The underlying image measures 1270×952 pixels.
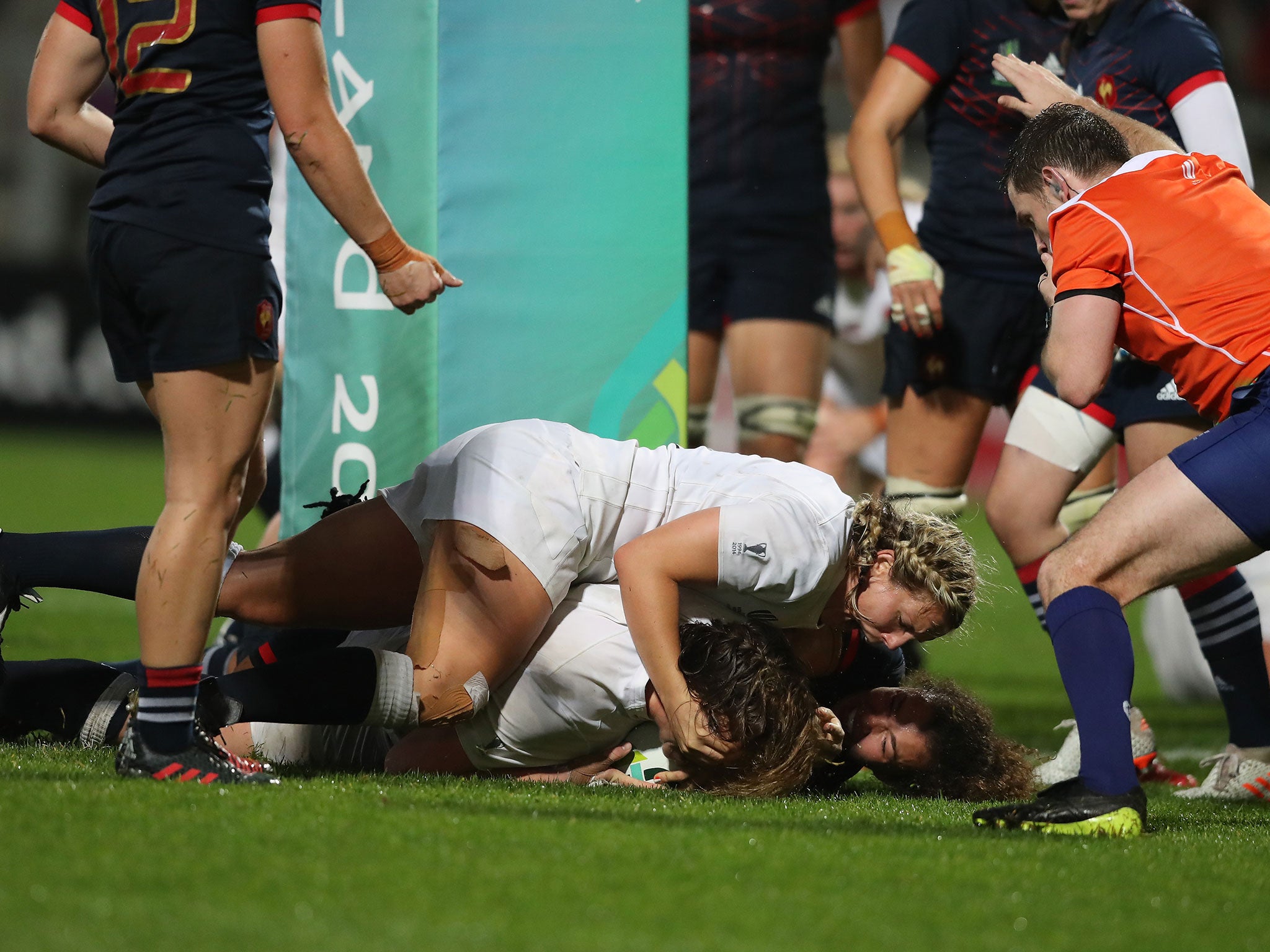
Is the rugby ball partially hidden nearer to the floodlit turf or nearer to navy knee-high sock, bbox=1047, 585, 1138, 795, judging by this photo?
the floodlit turf

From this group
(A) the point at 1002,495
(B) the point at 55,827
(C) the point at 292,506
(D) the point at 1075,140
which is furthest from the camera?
(C) the point at 292,506

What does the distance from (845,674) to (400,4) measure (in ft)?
7.23

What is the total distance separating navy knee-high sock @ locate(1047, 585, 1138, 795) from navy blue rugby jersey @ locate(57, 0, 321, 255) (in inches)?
64.7

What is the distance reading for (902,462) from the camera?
446 cm

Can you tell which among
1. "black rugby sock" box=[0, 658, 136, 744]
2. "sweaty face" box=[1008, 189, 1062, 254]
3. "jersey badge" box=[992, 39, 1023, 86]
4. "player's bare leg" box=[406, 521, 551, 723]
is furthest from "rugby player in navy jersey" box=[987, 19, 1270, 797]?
"black rugby sock" box=[0, 658, 136, 744]

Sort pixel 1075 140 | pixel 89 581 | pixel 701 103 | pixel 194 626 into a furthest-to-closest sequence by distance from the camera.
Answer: pixel 701 103 → pixel 89 581 → pixel 1075 140 → pixel 194 626

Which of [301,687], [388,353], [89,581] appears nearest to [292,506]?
[388,353]

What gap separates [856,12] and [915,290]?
1.24m

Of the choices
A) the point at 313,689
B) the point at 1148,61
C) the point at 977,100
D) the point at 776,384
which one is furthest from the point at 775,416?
the point at 313,689

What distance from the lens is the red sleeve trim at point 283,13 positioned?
2.67 meters

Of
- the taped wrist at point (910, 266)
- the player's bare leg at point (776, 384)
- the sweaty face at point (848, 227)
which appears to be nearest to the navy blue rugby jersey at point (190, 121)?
the taped wrist at point (910, 266)

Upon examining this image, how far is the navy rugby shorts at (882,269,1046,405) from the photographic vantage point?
14.1 feet

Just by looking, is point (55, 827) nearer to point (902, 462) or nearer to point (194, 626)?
point (194, 626)

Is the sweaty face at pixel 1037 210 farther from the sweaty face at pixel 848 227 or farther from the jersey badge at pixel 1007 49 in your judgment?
the sweaty face at pixel 848 227
